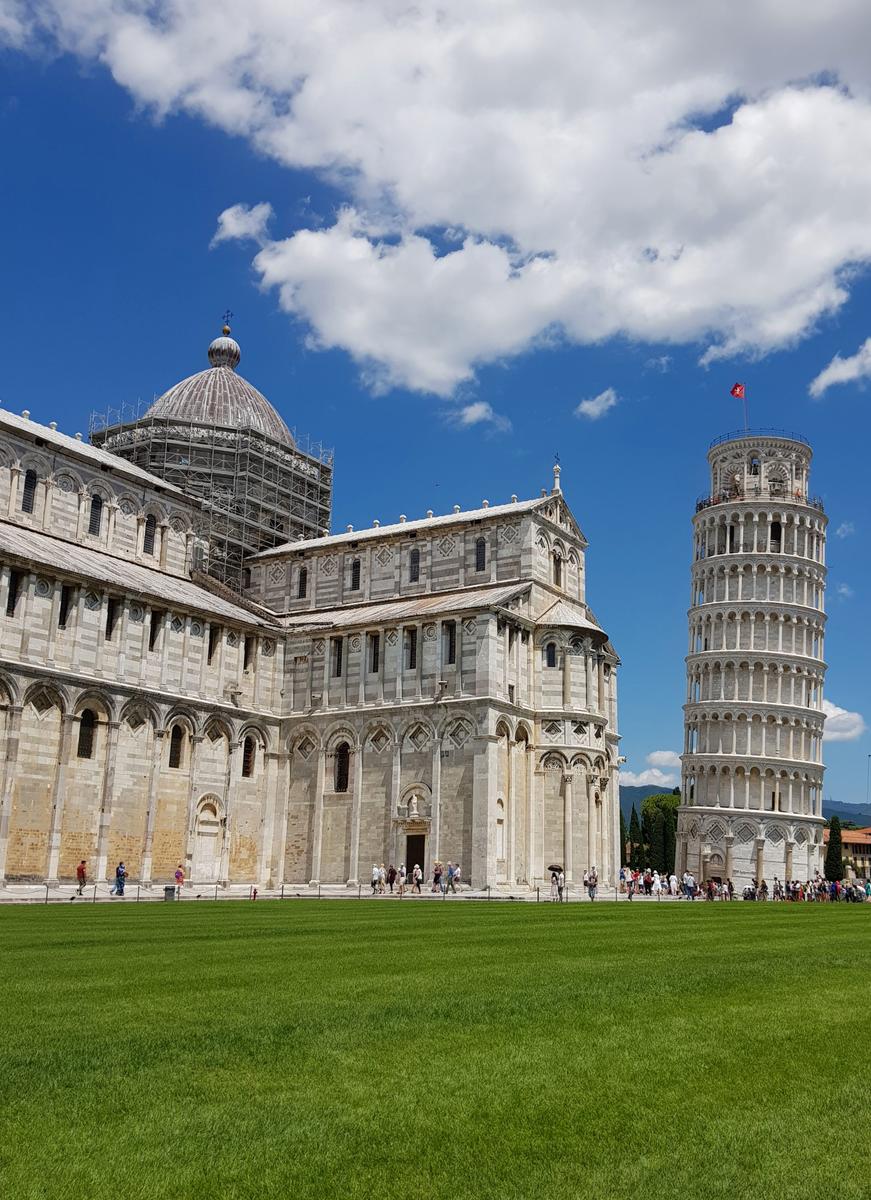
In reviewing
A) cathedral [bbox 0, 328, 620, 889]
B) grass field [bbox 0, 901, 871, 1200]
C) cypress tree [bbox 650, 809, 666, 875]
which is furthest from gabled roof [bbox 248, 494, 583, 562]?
cypress tree [bbox 650, 809, 666, 875]

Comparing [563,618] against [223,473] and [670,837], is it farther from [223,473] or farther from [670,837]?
[670,837]

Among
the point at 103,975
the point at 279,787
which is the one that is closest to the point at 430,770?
the point at 279,787

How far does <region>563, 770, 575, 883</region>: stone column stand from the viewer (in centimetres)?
5347

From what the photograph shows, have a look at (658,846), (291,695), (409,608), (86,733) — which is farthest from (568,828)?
(658,846)

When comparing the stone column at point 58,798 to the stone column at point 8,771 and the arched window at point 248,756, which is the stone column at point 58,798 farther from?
the arched window at point 248,756

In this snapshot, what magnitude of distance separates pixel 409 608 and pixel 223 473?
17180mm

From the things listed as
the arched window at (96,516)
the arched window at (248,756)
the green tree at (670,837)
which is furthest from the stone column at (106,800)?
the green tree at (670,837)

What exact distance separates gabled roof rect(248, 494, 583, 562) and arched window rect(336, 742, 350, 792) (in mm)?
12848

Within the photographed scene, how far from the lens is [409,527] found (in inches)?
2425

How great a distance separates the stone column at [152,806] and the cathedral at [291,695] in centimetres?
10

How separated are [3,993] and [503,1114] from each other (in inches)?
289

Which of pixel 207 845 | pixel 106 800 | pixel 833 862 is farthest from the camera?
pixel 833 862

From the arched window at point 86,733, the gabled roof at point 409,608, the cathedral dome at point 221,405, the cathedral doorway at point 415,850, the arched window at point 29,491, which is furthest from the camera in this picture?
the cathedral dome at point 221,405

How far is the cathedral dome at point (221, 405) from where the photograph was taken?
69.3m
